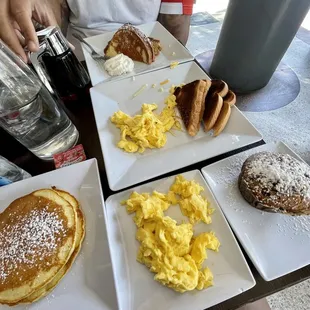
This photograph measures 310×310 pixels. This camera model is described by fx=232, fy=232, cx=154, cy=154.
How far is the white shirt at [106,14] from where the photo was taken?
4.40ft

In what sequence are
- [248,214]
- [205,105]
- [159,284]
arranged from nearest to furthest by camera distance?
[159,284]
[248,214]
[205,105]

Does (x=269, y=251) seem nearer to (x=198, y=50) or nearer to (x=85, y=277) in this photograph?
(x=85, y=277)

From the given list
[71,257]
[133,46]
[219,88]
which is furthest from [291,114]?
[71,257]

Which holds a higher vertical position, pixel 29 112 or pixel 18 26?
pixel 18 26

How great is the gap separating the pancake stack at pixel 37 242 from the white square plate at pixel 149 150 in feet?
0.54

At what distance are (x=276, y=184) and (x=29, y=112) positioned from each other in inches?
30.7

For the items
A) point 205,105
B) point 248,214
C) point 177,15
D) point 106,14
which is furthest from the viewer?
point 177,15

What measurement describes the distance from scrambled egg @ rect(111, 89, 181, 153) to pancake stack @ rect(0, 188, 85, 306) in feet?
0.96

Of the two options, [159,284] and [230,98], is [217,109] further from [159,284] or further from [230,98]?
[159,284]

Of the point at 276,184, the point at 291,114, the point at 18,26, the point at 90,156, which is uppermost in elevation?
the point at 18,26

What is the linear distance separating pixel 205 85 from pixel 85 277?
30.1 inches

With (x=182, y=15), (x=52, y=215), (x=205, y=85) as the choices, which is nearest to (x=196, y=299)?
(x=52, y=215)

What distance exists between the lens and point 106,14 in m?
1.38

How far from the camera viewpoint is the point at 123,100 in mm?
991
